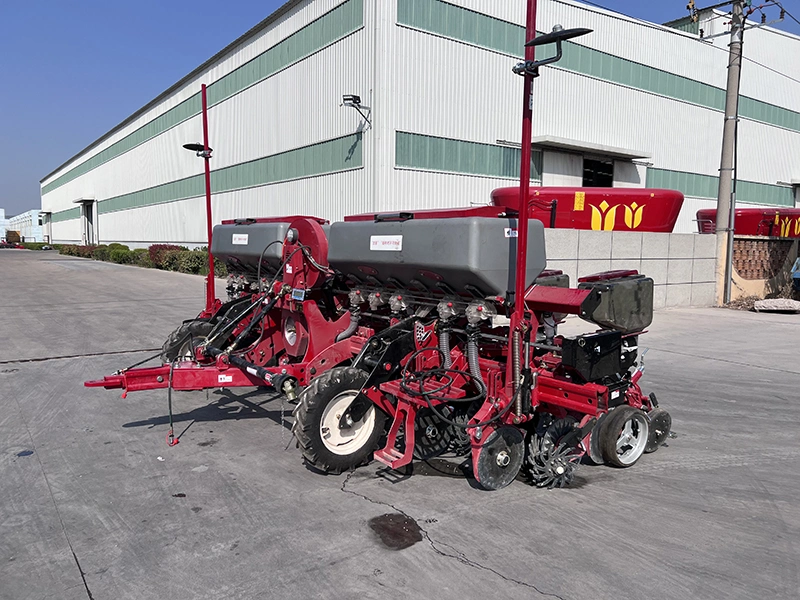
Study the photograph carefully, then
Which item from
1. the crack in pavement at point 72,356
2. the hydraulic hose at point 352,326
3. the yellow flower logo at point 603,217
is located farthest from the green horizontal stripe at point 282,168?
the hydraulic hose at point 352,326

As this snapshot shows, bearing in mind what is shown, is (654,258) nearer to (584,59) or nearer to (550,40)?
(584,59)

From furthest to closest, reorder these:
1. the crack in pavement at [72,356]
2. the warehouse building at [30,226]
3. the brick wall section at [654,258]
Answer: the warehouse building at [30,226] → the brick wall section at [654,258] → the crack in pavement at [72,356]

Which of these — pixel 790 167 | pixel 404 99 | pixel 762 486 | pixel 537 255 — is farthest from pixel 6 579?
pixel 790 167

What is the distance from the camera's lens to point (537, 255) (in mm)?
4555

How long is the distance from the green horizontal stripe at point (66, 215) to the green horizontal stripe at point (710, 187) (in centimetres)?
5050

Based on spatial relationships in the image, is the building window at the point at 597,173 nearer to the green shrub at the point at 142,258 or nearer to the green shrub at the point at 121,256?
the green shrub at the point at 142,258

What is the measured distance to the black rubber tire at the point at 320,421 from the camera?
173 inches

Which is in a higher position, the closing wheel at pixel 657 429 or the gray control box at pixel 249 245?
the gray control box at pixel 249 245

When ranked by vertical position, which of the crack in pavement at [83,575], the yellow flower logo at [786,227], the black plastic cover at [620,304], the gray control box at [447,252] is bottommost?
the crack in pavement at [83,575]

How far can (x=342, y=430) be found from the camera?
462cm

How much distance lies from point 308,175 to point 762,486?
16.5 m

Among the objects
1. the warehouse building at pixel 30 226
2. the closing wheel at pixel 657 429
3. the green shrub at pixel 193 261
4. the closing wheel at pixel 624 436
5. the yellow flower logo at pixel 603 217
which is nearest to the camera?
the closing wheel at pixel 624 436

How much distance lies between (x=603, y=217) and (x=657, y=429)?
861 cm

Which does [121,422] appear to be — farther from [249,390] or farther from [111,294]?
[111,294]
